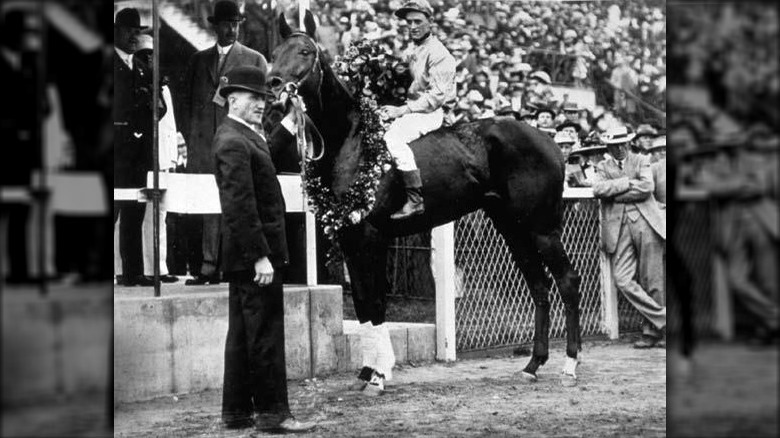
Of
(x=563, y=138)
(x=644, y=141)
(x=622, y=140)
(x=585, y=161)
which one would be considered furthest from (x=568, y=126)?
(x=644, y=141)

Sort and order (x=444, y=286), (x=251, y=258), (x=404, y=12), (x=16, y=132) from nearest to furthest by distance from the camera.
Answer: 1. (x=16, y=132)
2. (x=251, y=258)
3. (x=404, y=12)
4. (x=444, y=286)

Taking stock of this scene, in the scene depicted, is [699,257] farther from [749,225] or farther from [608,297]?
[608,297]

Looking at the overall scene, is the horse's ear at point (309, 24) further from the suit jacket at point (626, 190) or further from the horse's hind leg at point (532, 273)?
the suit jacket at point (626, 190)

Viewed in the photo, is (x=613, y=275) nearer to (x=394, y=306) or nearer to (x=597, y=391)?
(x=597, y=391)

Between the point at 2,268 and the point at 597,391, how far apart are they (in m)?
3.37

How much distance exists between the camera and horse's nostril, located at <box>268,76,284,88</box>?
22.4ft

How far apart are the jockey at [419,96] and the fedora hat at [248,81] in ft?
2.36

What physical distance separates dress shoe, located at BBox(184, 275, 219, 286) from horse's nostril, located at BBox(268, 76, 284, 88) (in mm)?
1052

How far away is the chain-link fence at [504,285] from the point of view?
7.57 metres

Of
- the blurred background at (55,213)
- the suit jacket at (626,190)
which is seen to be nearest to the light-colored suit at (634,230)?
the suit jacket at (626,190)

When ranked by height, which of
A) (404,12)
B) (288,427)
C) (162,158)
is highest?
(404,12)

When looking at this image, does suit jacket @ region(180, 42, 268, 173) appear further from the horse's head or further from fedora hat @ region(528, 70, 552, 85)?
fedora hat @ region(528, 70, 552, 85)

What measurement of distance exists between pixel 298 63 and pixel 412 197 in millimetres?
989

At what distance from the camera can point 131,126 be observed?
271 inches
